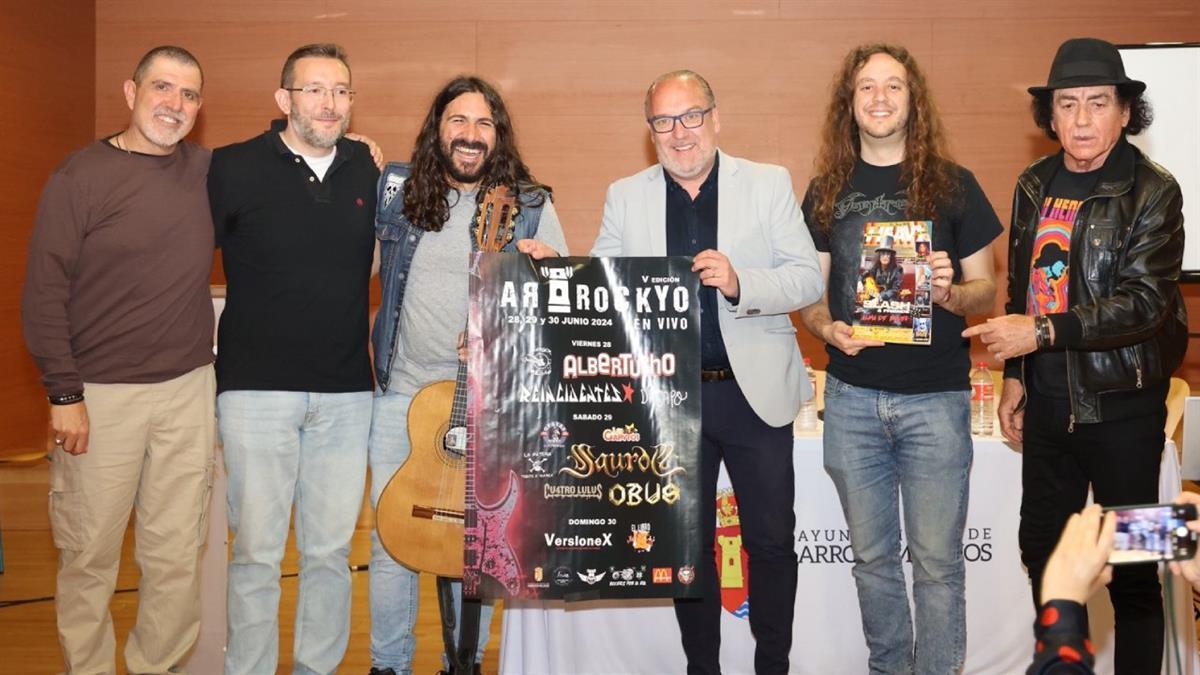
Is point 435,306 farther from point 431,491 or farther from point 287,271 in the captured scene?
point 431,491

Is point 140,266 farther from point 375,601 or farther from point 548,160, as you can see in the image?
point 548,160

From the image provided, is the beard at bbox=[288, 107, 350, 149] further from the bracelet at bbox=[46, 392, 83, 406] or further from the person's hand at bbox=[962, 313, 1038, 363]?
the person's hand at bbox=[962, 313, 1038, 363]

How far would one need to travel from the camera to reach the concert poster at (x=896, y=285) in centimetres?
300

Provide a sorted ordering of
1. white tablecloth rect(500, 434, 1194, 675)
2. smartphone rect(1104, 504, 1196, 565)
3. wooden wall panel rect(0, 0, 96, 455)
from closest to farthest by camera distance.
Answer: smartphone rect(1104, 504, 1196, 565), white tablecloth rect(500, 434, 1194, 675), wooden wall panel rect(0, 0, 96, 455)

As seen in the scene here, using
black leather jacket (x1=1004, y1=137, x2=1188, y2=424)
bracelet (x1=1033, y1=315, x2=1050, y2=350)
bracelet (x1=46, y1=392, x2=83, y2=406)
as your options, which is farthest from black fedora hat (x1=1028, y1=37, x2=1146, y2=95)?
bracelet (x1=46, y1=392, x2=83, y2=406)

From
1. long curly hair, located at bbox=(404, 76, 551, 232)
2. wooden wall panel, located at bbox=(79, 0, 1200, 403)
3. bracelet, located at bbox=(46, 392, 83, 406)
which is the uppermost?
wooden wall panel, located at bbox=(79, 0, 1200, 403)

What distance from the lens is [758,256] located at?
3.22 meters

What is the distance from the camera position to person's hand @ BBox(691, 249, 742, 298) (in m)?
3.03

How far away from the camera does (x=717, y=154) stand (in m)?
3.31

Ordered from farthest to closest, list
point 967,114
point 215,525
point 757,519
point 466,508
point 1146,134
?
1. point 967,114
2. point 1146,134
3. point 215,525
4. point 757,519
5. point 466,508

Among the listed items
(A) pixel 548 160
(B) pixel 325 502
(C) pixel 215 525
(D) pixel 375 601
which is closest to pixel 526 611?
(D) pixel 375 601

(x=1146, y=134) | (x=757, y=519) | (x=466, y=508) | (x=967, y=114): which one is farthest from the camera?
(x=967, y=114)

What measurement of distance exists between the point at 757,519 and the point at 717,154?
1094 millimetres

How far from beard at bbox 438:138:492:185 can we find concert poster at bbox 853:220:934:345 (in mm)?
1222
